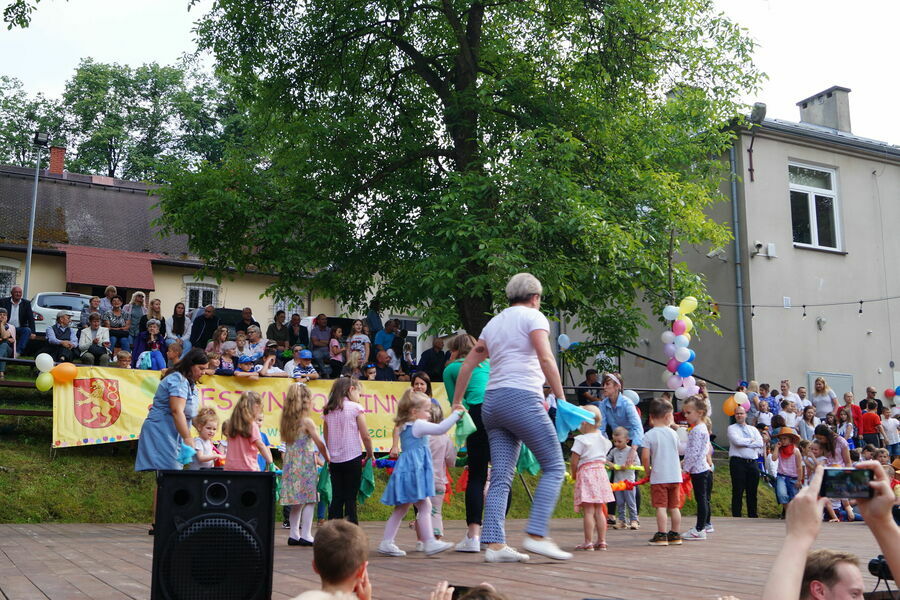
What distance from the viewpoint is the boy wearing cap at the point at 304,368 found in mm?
15375

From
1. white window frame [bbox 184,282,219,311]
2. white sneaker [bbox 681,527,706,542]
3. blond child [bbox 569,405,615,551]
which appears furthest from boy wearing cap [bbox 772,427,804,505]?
white window frame [bbox 184,282,219,311]

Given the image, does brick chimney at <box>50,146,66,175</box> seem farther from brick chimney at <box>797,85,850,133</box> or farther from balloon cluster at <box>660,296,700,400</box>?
balloon cluster at <box>660,296,700,400</box>

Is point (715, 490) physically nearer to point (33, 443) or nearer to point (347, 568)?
point (33, 443)

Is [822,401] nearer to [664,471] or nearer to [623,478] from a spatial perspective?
[623,478]

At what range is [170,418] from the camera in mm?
8766

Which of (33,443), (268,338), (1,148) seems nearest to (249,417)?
(33,443)

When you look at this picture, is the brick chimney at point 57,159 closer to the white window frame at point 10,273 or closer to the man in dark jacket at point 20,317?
the white window frame at point 10,273

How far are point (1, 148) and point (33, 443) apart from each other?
37.0 metres

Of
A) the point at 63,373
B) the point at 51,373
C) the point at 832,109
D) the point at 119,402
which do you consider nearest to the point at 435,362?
the point at 119,402

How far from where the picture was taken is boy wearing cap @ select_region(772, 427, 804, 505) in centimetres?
1555

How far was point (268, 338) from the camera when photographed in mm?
18172

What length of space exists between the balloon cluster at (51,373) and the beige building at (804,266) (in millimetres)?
15352

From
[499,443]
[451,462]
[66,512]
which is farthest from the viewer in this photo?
[66,512]

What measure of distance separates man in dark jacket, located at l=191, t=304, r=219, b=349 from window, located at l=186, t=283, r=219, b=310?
1982 centimetres
